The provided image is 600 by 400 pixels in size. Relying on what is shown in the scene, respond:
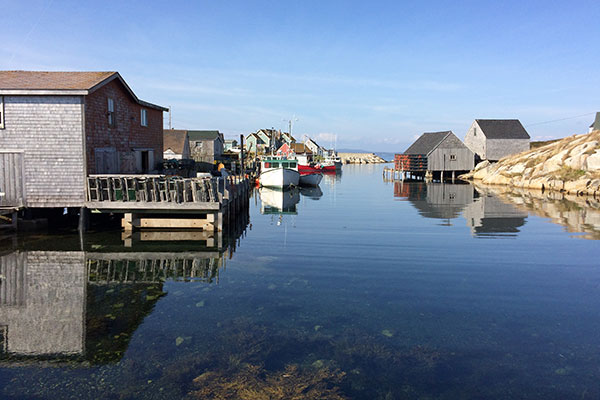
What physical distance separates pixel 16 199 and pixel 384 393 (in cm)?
1905

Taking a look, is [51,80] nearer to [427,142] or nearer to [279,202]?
[279,202]

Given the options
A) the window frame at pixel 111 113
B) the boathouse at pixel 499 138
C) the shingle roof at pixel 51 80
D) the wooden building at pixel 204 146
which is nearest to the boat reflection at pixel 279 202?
the window frame at pixel 111 113

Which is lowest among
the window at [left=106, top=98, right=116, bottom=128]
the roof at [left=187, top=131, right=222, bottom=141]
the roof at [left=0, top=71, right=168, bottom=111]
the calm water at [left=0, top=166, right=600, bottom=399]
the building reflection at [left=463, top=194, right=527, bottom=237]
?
the calm water at [left=0, top=166, right=600, bottom=399]

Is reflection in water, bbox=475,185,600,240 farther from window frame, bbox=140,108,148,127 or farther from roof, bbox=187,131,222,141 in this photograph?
roof, bbox=187,131,222,141

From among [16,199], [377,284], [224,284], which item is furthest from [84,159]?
[377,284]

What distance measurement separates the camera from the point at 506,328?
404 inches

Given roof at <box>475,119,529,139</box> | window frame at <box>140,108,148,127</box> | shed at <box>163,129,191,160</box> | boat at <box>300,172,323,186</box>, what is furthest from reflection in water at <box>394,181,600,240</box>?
shed at <box>163,129,191,160</box>

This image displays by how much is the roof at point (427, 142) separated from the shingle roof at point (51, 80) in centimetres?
5408

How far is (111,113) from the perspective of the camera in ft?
75.7

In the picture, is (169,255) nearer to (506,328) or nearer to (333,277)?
(333,277)

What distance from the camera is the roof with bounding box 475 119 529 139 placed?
69.1 metres

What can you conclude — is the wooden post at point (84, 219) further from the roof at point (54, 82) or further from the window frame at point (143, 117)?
the window frame at point (143, 117)

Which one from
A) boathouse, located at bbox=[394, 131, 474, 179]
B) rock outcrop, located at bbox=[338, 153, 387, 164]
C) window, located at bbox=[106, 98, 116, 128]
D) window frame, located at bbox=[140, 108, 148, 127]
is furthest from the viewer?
rock outcrop, located at bbox=[338, 153, 387, 164]

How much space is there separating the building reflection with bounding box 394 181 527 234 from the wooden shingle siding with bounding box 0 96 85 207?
19.3 metres
